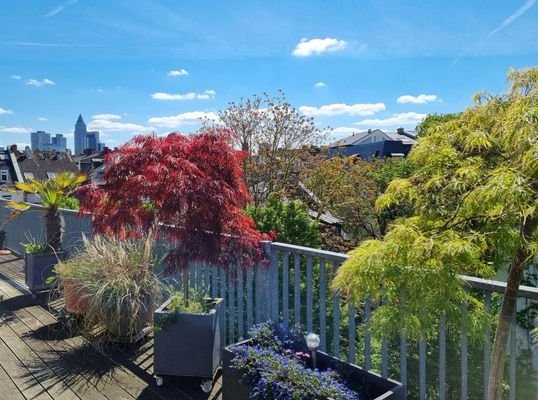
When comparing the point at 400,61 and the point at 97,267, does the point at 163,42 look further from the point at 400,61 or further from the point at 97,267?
the point at 400,61

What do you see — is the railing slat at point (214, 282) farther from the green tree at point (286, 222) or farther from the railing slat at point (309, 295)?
the green tree at point (286, 222)

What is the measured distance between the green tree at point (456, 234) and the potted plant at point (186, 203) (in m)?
1.30

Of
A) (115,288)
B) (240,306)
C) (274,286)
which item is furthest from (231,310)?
(115,288)

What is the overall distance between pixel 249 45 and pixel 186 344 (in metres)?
5.60

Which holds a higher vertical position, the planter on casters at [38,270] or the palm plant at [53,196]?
→ the palm plant at [53,196]

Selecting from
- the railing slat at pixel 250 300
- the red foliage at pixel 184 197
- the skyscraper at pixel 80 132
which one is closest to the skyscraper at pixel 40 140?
the skyscraper at pixel 80 132

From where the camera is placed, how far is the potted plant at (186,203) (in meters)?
2.74

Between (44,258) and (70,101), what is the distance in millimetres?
11647

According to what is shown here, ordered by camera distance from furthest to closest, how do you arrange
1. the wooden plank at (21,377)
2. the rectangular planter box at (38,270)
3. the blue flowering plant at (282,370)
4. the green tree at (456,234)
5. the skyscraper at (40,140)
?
the skyscraper at (40,140)
the rectangular planter box at (38,270)
the wooden plank at (21,377)
the blue flowering plant at (282,370)
the green tree at (456,234)

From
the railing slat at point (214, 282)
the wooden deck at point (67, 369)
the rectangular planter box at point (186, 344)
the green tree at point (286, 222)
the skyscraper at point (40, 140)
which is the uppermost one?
the skyscraper at point (40, 140)

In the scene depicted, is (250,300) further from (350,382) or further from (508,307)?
(508,307)

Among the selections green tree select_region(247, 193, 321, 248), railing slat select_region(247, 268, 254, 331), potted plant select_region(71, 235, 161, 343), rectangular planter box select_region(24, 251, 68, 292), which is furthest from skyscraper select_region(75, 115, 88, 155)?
railing slat select_region(247, 268, 254, 331)

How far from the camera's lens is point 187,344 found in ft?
8.98

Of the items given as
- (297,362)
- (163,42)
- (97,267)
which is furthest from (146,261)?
(163,42)
